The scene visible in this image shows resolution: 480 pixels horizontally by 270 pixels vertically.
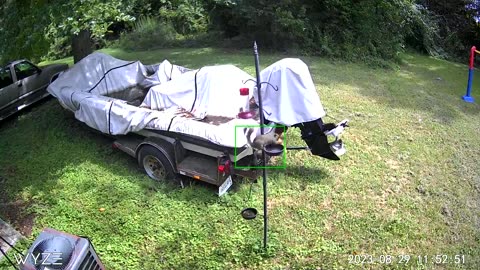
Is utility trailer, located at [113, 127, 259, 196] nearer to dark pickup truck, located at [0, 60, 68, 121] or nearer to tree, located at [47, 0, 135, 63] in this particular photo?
tree, located at [47, 0, 135, 63]

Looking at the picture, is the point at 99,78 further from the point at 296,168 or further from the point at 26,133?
the point at 296,168

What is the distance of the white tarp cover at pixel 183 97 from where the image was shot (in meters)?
5.04

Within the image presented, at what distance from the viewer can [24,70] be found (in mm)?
8031

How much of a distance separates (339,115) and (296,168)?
229 centimetres

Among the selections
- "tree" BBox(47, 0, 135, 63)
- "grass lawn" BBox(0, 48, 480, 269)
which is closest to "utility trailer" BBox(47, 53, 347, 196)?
"grass lawn" BBox(0, 48, 480, 269)

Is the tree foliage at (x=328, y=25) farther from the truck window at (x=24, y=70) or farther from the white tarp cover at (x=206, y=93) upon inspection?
the white tarp cover at (x=206, y=93)

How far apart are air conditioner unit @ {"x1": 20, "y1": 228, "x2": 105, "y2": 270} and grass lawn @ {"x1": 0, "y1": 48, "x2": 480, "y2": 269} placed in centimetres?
124

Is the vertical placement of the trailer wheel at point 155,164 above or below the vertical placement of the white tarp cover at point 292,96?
below

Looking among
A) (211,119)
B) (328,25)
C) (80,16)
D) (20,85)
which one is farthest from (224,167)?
(328,25)

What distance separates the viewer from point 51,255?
2857 mm

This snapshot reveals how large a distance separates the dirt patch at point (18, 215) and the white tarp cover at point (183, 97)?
1.53 meters

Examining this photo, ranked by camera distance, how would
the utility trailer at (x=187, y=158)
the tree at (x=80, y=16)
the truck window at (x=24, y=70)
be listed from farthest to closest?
the truck window at (x=24, y=70)
the tree at (x=80, y=16)
the utility trailer at (x=187, y=158)

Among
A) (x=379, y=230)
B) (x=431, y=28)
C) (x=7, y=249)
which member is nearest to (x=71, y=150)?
(x=7, y=249)
